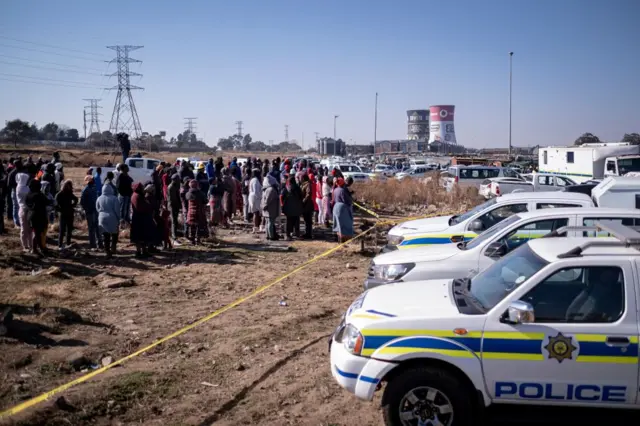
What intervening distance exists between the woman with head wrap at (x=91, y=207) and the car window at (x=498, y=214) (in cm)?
846

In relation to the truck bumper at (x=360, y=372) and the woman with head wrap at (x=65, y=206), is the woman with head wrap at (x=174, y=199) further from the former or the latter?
the truck bumper at (x=360, y=372)

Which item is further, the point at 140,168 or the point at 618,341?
the point at 140,168

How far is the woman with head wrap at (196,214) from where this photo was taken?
45.7 ft

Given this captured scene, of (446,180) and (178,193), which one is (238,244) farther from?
(446,180)

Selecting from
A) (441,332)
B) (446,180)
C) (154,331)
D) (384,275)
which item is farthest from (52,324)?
(446,180)

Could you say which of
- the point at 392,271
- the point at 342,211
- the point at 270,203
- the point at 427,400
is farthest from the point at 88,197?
the point at 427,400

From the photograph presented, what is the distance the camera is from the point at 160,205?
14.6 m

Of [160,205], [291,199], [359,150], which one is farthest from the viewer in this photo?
[359,150]

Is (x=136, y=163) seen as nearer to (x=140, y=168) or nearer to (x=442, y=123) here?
(x=140, y=168)

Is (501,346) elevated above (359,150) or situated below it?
below

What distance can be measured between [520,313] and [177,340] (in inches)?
183

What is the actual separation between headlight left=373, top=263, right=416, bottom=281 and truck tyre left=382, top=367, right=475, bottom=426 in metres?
2.76

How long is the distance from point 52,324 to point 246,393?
11.6 ft

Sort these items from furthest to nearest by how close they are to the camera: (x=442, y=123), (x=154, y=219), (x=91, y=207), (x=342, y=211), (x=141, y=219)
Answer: (x=442, y=123) → (x=342, y=211) → (x=91, y=207) → (x=154, y=219) → (x=141, y=219)
